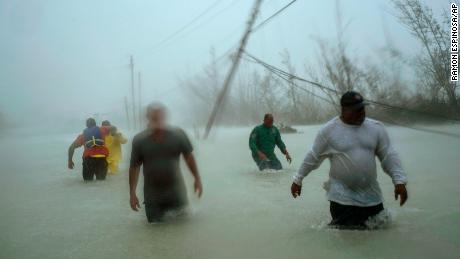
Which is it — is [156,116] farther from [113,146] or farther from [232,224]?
[113,146]

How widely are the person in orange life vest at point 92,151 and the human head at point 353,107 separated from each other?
7.80m

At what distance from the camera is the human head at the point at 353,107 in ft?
16.3

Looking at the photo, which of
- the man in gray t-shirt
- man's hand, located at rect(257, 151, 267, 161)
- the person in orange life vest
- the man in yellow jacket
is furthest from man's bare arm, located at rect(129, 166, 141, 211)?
the man in yellow jacket

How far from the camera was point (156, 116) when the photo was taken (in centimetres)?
609

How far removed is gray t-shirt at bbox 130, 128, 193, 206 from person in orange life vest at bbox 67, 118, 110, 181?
19.1 ft

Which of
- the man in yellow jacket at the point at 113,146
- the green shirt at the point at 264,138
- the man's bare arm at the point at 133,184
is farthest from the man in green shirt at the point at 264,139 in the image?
the man's bare arm at the point at 133,184

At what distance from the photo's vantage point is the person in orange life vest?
38.2 feet

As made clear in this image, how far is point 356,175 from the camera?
16.8 feet

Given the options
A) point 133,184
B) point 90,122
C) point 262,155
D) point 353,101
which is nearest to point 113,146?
point 90,122

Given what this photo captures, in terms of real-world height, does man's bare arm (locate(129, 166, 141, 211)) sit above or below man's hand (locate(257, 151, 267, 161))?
above

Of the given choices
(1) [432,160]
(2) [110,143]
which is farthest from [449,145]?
(2) [110,143]

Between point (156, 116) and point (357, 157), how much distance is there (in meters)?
2.39

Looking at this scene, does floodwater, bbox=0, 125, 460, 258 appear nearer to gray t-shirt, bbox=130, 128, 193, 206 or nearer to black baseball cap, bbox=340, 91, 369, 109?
gray t-shirt, bbox=130, 128, 193, 206

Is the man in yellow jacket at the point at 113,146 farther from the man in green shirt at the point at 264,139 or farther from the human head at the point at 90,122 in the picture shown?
the man in green shirt at the point at 264,139
